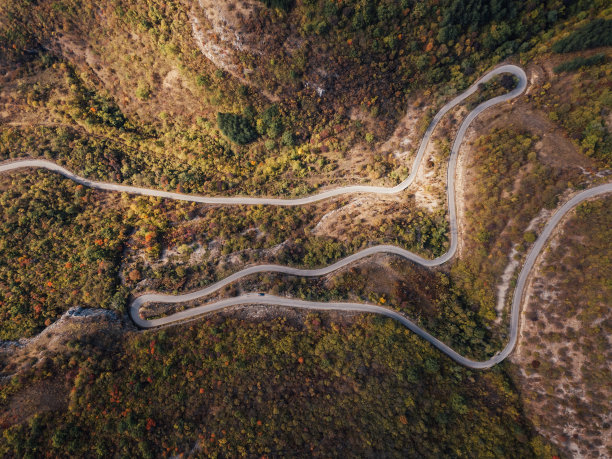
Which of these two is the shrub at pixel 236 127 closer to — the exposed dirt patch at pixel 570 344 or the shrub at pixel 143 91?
the shrub at pixel 143 91

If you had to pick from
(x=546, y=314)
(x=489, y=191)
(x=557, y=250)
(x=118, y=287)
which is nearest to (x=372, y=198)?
(x=489, y=191)

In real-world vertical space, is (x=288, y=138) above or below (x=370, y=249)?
above

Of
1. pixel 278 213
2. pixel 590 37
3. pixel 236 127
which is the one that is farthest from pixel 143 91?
pixel 590 37

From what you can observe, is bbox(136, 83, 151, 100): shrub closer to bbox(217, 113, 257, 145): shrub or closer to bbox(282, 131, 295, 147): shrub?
bbox(217, 113, 257, 145): shrub

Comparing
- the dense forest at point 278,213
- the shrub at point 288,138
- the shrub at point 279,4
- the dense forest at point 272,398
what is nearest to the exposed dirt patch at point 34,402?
the dense forest at point 278,213

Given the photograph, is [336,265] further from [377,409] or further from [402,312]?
[377,409]

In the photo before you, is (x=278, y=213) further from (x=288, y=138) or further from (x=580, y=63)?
(x=580, y=63)
